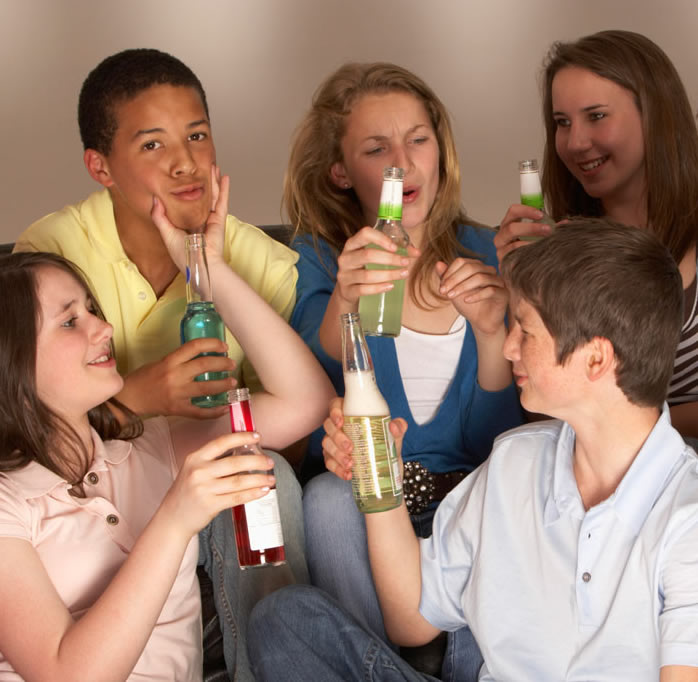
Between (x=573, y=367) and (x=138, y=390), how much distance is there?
0.83 metres

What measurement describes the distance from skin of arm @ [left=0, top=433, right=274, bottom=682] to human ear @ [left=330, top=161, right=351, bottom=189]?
975 millimetres

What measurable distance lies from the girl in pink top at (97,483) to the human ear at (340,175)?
1.60 ft

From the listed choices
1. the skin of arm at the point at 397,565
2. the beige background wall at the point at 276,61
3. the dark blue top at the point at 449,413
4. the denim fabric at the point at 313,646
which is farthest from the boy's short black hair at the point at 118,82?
the beige background wall at the point at 276,61

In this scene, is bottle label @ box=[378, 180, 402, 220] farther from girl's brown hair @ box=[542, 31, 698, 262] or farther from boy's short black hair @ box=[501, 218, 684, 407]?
girl's brown hair @ box=[542, 31, 698, 262]

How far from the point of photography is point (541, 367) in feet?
4.92

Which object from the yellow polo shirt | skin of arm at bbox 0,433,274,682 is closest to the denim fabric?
skin of arm at bbox 0,433,274,682

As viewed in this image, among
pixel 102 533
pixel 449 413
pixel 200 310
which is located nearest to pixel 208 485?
pixel 102 533

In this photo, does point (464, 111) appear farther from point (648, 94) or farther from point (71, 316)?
point (71, 316)

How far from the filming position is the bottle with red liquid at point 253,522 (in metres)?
1.49

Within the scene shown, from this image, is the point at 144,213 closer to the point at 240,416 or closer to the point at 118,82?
the point at 118,82

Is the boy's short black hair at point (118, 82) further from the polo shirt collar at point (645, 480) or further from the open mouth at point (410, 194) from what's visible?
the polo shirt collar at point (645, 480)

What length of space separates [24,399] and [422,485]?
78cm

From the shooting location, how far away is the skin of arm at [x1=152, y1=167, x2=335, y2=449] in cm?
189

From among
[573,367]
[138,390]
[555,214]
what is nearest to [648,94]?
[555,214]
